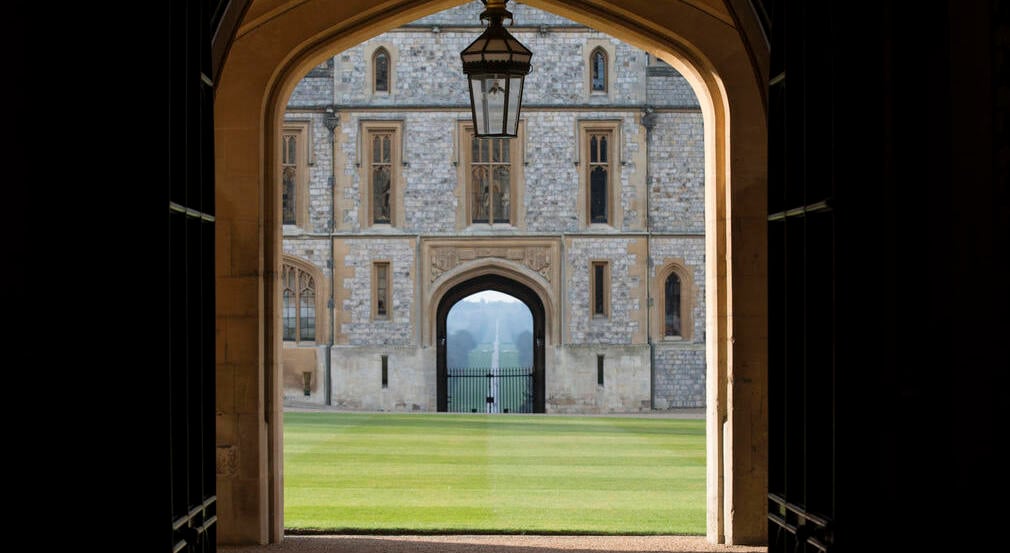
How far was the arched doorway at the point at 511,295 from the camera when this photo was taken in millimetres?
22172

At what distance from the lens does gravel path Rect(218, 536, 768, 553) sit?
6633 mm

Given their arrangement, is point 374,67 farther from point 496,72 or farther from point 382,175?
point 496,72

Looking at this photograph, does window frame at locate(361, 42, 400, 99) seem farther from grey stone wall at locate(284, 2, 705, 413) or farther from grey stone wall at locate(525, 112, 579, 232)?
grey stone wall at locate(525, 112, 579, 232)

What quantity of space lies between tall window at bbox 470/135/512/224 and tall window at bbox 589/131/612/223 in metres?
1.41

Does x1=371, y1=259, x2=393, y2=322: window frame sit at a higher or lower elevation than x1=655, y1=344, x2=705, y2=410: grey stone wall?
higher

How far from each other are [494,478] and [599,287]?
1228cm

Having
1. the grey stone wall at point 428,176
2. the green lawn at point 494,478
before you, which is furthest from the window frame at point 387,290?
the green lawn at point 494,478

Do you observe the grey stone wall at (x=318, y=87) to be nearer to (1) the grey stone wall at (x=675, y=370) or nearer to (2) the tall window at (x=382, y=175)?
(2) the tall window at (x=382, y=175)

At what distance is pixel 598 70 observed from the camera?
2219cm

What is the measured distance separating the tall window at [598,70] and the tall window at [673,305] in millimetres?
3475

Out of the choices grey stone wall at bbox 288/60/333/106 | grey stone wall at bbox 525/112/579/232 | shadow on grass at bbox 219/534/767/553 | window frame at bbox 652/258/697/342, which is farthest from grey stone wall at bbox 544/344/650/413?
shadow on grass at bbox 219/534/767/553

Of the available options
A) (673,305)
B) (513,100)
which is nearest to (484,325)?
(673,305)

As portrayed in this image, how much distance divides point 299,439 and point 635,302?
31.6 feet
